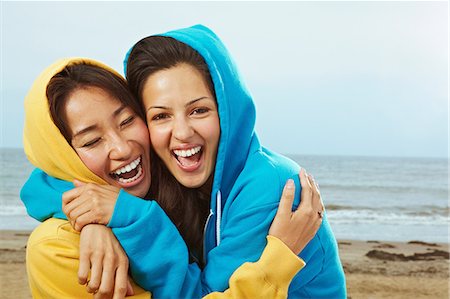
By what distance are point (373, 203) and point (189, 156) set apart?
1887 centimetres

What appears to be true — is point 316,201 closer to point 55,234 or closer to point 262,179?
point 262,179

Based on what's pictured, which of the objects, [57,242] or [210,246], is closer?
[57,242]

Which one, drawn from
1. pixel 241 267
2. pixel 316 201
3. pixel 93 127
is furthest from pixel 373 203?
pixel 93 127

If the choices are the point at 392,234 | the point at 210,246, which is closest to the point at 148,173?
the point at 210,246

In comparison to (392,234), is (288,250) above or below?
above

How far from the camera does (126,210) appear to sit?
285cm

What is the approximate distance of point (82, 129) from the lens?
2984mm

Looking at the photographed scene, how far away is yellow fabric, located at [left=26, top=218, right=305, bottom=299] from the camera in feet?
9.18

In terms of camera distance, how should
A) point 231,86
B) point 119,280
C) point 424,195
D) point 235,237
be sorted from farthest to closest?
point 424,195 → point 231,86 → point 235,237 → point 119,280

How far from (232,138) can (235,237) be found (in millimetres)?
517

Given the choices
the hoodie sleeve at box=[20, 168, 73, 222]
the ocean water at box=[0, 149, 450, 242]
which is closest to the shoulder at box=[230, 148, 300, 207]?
the hoodie sleeve at box=[20, 168, 73, 222]

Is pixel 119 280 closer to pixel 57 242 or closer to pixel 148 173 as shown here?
pixel 57 242

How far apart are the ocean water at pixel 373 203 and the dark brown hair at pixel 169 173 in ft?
34.6

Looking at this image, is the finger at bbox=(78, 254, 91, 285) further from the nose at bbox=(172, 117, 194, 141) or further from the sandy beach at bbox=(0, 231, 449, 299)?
the sandy beach at bbox=(0, 231, 449, 299)
